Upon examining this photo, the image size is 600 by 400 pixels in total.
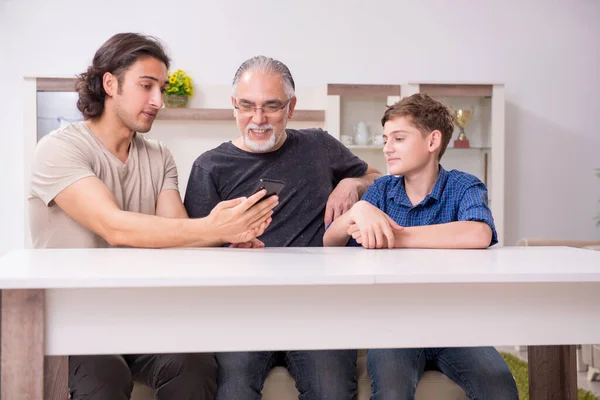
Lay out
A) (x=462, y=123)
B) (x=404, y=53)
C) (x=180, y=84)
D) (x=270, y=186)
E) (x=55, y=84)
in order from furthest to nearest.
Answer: (x=404, y=53) < (x=462, y=123) < (x=180, y=84) < (x=55, y=84) < (x=270, y=186)

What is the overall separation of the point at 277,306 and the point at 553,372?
3.69 feet

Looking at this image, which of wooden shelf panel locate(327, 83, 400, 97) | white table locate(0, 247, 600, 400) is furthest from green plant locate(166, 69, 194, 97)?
white table locate(0, 247, 600, 400)

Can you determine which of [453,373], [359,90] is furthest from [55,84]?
[453,373]

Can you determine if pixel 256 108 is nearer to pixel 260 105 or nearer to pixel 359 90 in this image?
pixel 260 105

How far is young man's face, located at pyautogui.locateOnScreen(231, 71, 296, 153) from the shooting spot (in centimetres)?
254

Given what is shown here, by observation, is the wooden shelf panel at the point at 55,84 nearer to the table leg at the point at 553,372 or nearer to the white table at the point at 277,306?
the white table at the point at 277,306

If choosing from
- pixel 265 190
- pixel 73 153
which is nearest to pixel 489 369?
pixel 265 190

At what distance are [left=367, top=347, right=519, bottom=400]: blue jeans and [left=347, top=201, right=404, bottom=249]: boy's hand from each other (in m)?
0.30

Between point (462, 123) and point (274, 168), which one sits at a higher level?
point (462, 123)

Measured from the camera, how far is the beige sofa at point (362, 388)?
2.05 metres

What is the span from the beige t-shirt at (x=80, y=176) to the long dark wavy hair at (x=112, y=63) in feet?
0.28

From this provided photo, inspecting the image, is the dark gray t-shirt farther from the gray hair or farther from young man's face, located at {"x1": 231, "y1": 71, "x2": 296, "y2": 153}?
the gray hair

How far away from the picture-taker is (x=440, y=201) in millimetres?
2326

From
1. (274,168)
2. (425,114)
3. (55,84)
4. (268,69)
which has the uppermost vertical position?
(55,84)
